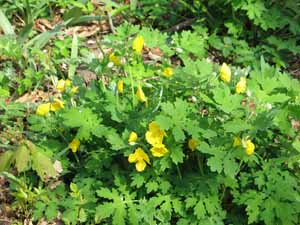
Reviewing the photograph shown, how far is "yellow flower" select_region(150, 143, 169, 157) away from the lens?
9.04 ft

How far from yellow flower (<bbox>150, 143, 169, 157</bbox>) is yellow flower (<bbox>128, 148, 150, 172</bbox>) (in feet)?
0.23

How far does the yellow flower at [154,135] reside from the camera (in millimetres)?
2768

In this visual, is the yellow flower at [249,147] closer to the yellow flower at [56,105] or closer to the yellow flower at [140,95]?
the yellow flower at [140,95]

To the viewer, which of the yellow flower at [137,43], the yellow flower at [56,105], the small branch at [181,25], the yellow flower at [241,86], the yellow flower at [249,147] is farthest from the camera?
the small branch at [181,25]

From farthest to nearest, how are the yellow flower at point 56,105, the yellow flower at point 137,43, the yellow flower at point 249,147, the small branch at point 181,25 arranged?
the small branch at point 181,25 → the yellow flower at point 56,105 → the yellow flower at point 137,43 → the yellow flower at point 249,147

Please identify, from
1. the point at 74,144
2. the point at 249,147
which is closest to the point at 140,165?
the point at 74,144

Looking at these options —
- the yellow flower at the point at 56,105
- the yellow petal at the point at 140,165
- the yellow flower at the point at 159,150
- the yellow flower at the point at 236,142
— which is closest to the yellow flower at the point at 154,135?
the yellow flower at the point at 159,150

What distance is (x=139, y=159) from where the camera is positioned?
284 centimetres

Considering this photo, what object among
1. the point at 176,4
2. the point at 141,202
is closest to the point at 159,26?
the point at 176,4

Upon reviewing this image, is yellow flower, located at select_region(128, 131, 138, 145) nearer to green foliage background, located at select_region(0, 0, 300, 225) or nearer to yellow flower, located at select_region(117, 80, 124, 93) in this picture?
green foliage background, located at select_region(0, 0, 300, 225)

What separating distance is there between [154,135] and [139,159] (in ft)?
0.49

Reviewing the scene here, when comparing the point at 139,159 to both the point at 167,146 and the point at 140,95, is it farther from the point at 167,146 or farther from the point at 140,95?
the point at 140,95

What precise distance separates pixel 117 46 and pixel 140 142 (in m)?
0.58

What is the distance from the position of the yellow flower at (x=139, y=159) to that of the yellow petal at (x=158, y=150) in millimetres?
71
